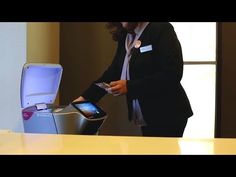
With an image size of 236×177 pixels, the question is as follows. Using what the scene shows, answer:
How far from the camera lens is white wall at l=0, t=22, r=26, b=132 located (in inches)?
111

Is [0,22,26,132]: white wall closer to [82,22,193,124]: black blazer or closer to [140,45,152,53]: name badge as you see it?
[82,22,193,124]: black blazer

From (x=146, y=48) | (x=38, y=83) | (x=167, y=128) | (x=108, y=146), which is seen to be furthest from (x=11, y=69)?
(x=108, y=146)

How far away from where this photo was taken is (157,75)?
277 centimetres

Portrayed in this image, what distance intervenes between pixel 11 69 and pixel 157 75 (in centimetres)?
127

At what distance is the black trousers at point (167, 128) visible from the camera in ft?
9.43

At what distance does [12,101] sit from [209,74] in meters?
1.78

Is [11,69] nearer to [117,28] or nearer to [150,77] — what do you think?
[117,28]

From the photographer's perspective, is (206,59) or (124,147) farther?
(206,59)

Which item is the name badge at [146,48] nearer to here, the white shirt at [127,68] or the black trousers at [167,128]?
the white shirt at [127,68]

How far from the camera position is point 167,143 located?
3.20ft

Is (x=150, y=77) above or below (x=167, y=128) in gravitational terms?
above
